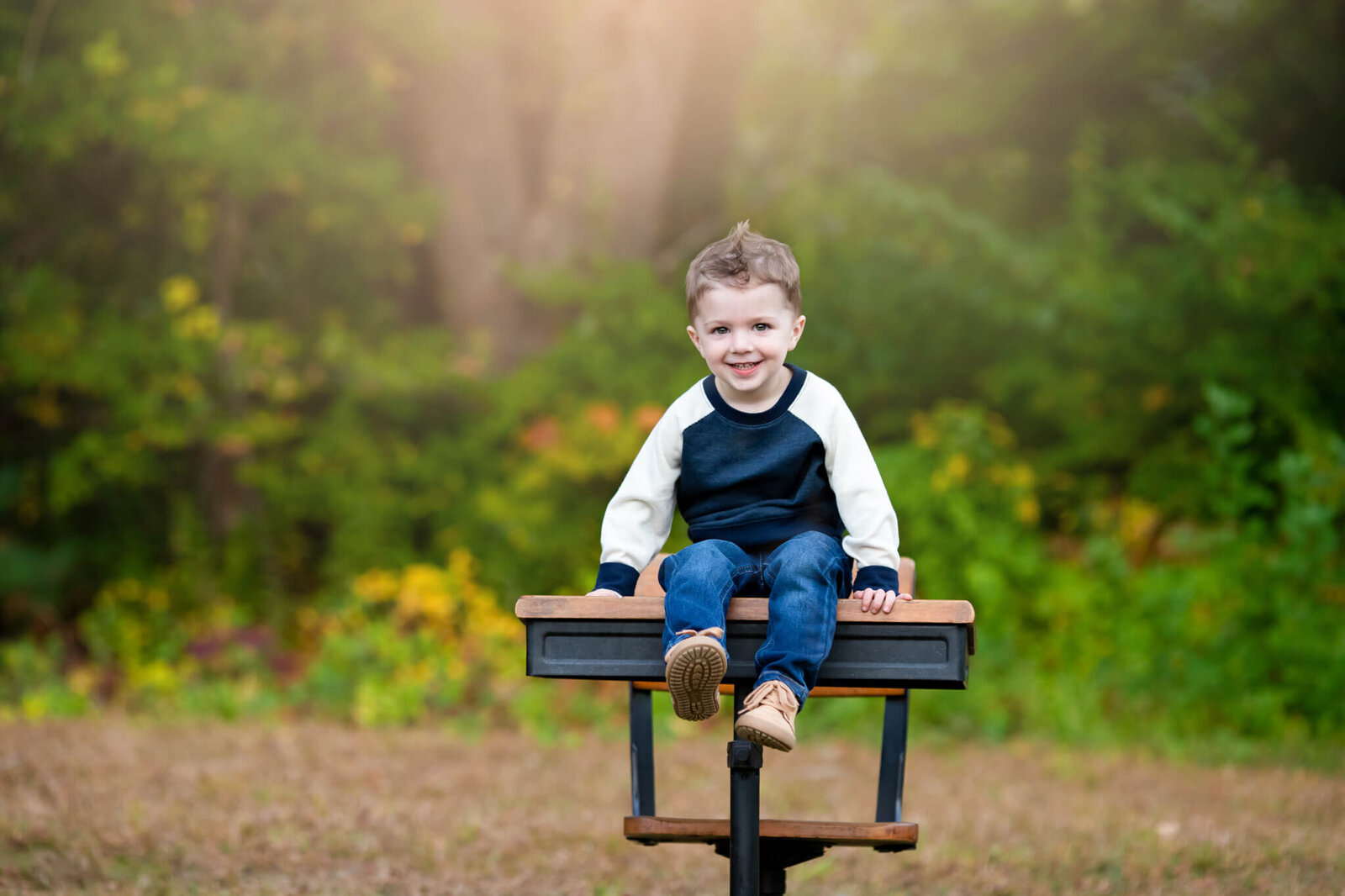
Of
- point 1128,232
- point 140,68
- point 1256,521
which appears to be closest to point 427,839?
point 1256,521

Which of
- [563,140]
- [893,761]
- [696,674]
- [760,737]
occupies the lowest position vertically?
[893,761]

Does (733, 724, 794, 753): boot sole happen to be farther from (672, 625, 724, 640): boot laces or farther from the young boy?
(672, 625, 724, 640): boot laces

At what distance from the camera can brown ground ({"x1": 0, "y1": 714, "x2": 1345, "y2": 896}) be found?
14.1 ft

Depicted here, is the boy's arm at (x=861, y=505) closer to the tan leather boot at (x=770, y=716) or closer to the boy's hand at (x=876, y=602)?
the boy's hand at (x=876, y=602)

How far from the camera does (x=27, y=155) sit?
30.4 ft

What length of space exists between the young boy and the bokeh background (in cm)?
437

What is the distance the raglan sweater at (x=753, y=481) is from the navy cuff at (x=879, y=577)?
0.02 meters

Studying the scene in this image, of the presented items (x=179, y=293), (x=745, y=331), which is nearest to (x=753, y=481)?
(x=745, y=331)

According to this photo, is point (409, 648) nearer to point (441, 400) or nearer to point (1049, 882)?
point (441, 400)

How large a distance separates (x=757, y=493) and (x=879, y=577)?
0.36 meters

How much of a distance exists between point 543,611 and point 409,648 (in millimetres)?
5435

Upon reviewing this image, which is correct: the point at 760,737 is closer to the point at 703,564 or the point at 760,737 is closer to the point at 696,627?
the point at 696,627

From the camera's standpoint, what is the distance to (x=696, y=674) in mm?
2738

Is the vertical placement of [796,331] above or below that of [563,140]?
below
